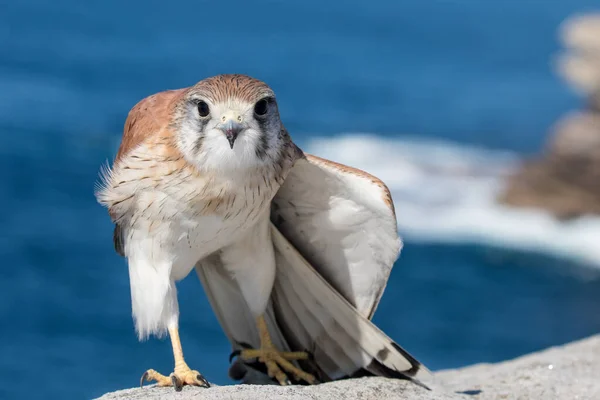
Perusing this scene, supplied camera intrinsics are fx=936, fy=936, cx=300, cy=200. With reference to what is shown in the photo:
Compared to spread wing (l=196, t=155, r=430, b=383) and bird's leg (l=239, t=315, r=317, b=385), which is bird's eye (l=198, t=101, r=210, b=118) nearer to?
spread wing (l=196, t=155, r=430, b=383)

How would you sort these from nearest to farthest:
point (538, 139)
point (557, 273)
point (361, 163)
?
point (557, 273), point (361, 163), point (538, 139)

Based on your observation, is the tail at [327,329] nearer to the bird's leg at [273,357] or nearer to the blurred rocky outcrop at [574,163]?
the bird's leg at [273,357]

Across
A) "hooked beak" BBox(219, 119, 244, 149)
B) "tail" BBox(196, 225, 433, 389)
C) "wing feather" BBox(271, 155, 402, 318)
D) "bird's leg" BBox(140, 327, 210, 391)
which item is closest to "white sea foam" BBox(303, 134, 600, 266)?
"tail" BBox(196, 225, 433, 389)

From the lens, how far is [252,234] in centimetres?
495

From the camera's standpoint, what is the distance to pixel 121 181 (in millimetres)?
4578

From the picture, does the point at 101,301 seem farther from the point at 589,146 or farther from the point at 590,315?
the point at 589,146

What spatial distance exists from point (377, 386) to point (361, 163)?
44.2 feet

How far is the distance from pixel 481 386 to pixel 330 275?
1.15 meters

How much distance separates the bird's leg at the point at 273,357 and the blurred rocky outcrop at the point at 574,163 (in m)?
11.3

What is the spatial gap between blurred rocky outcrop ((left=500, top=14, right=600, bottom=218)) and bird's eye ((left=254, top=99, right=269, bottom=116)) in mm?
12292

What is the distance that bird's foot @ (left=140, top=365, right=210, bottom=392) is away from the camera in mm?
4498

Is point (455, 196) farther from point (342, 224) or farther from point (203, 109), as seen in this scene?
point (203, 109)

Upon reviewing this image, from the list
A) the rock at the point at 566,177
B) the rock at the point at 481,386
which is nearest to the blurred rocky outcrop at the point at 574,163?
the rock at the point at 566,177

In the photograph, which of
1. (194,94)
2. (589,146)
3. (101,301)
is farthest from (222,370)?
(194,94)
